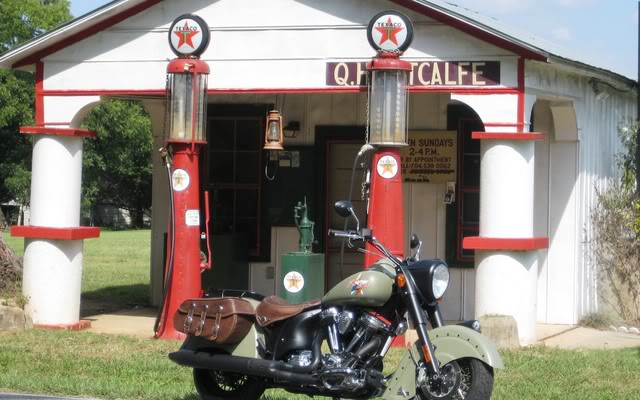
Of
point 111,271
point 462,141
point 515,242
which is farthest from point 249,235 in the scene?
point 111,271

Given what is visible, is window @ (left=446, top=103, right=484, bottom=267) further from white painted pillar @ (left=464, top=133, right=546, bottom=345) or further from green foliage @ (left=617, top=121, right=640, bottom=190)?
white painted pillar @ (left=464, top=133, right=546, bottom=345)

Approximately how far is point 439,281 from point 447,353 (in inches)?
18.9

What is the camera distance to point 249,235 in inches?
618

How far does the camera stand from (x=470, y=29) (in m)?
12.3

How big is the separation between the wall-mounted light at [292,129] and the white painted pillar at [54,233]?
9.83ft

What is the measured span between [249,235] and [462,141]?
3.09 meters

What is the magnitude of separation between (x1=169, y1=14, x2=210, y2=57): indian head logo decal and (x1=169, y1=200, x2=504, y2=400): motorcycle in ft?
15.0

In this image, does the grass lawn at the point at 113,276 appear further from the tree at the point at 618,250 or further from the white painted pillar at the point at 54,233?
the tree at the point at 618,250

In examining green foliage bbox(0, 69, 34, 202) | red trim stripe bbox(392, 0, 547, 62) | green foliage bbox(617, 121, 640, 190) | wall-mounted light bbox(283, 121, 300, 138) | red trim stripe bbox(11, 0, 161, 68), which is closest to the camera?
red trim stripe bbox(392, 0, 547, 62)

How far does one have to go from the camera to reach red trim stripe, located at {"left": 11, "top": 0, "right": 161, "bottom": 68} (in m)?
13.3

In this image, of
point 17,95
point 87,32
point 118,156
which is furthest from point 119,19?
point 118,156

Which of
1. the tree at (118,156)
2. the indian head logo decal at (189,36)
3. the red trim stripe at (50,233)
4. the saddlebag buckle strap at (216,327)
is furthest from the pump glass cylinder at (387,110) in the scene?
the tree at (118,156)

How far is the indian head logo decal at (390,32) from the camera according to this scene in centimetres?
1206

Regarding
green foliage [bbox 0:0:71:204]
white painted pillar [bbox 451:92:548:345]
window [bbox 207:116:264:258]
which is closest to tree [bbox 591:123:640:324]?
white painted pillar [bbox 451:92:548:345]
